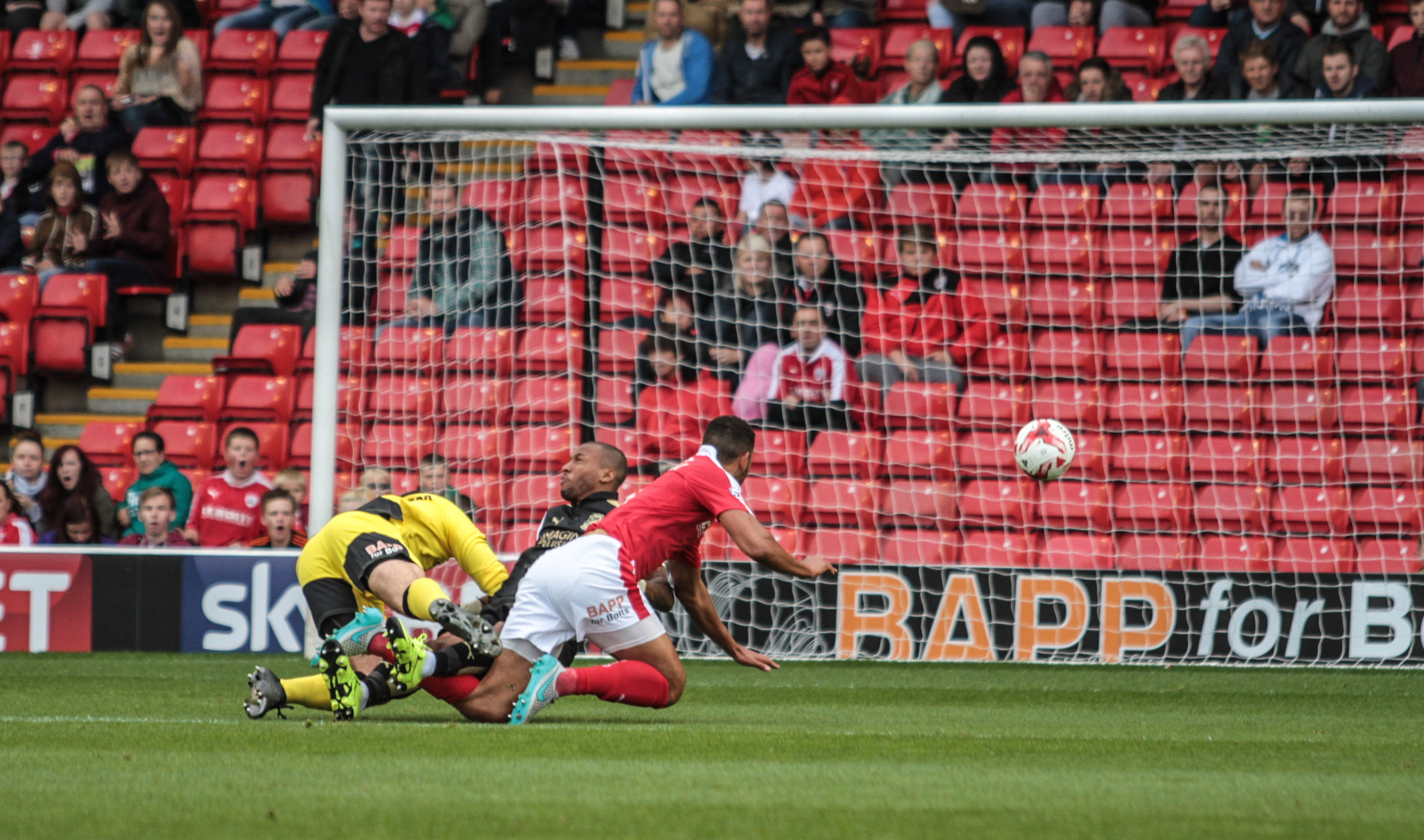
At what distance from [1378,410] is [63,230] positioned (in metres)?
10.4

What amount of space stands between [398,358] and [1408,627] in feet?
22.0

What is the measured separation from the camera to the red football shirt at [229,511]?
37.3 ft

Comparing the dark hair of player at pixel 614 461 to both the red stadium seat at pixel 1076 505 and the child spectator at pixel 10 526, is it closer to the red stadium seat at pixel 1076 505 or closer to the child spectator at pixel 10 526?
the red stadium seat at pixel 1076 505

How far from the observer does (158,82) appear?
15.1 m

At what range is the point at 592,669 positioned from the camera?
6.85m

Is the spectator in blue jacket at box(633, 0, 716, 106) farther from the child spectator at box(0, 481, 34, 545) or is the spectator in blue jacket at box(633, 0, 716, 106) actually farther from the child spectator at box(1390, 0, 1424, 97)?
the child spectator at box(0, 481, 34, 545)

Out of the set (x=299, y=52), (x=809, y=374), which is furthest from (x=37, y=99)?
(x=809, y=374)

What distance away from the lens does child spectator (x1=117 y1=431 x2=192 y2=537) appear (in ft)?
38.1

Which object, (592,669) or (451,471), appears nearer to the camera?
(592,669)

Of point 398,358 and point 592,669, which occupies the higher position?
point 398,358

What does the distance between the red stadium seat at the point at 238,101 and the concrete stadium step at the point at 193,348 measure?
7.15 feet

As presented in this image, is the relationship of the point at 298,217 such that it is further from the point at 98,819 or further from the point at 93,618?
the point at 98,819

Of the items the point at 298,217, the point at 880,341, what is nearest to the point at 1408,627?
the point at 880,341

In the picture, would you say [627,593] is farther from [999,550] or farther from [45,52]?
[45,52]
